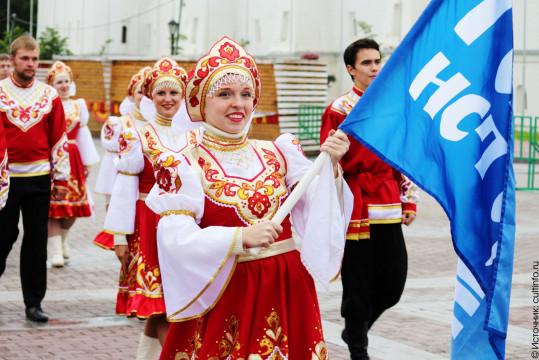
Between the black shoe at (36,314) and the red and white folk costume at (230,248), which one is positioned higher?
the red and white folk costume at (230,248)

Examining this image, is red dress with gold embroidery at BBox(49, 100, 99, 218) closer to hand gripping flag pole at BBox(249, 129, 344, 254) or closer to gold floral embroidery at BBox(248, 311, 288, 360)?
gold floral embroidery at BBox(248, 311, 288, 360)

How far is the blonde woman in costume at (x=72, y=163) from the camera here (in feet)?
36.7

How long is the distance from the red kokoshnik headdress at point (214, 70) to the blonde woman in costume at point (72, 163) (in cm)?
688

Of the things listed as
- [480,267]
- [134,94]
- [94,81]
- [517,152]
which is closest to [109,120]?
[134,94]

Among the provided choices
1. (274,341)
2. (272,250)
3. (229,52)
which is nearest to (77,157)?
(229,52)

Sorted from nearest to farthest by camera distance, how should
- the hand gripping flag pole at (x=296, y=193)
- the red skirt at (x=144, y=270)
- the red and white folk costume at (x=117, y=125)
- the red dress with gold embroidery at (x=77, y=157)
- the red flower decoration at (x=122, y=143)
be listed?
the hand gripping flag pole at (x=296, y=193)
the red skirt at (x=144, y=270)
the red flower decoration at (x=122, y=143)
the red and white folk costume at (x=117, y=125)
the red dress with gold embroidery at (x=77, y=157)

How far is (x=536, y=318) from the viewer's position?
7914mm

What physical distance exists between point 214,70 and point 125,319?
14.0 ft

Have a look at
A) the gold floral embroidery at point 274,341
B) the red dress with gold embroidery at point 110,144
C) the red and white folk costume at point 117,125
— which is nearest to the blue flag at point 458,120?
the gold floral embroidery at point 274,341

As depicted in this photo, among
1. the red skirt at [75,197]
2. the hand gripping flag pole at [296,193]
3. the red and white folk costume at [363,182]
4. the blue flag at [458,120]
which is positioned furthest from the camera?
the red skirt at [75,197]

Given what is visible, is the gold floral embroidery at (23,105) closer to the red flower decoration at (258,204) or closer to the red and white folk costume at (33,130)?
the red and white folk costume at (33,130)

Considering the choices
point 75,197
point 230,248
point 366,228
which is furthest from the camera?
point 75,197

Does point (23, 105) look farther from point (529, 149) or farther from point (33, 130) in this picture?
point (529, 149)

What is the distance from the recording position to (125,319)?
825 cm
